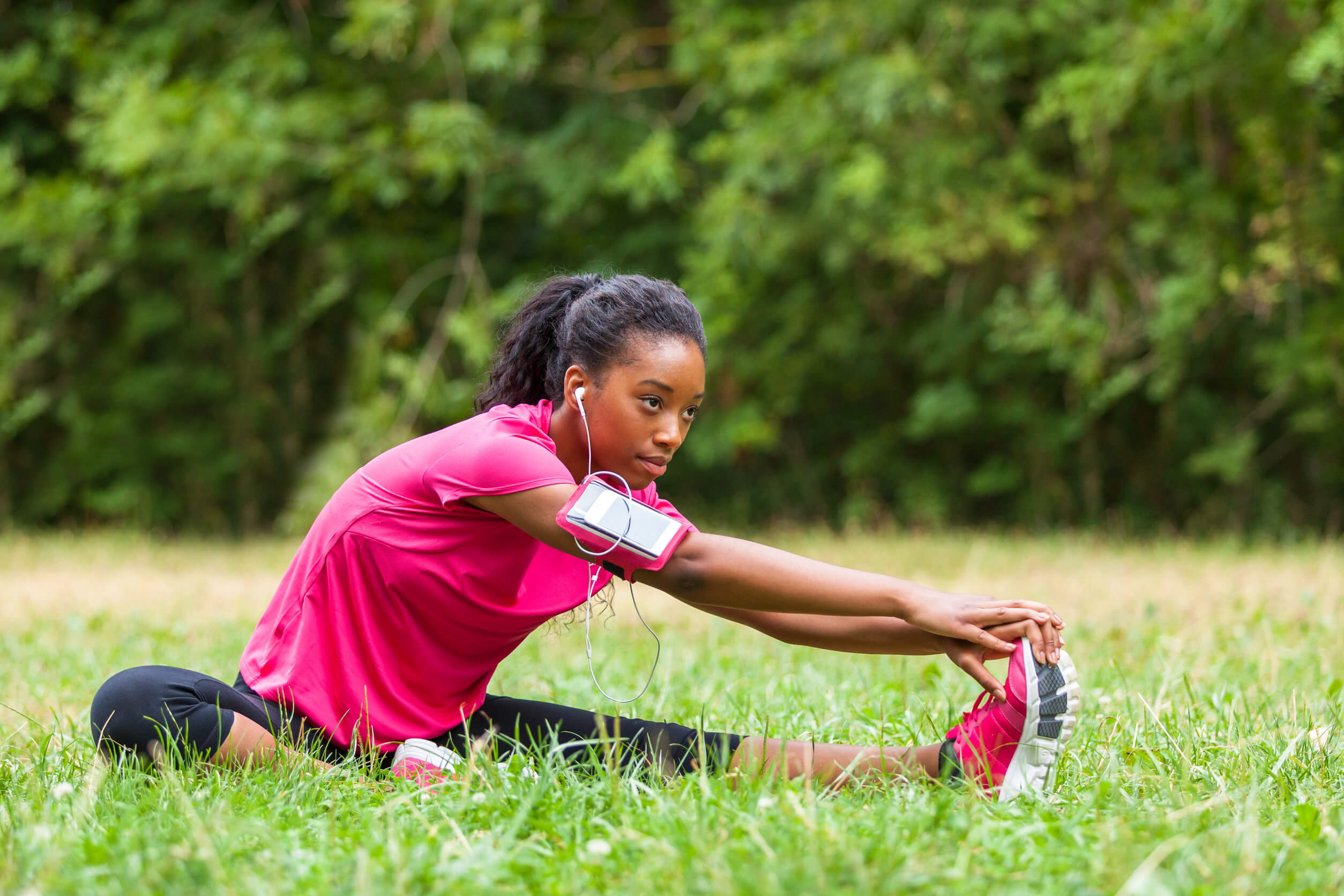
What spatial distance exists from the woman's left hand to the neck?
34.8 inches

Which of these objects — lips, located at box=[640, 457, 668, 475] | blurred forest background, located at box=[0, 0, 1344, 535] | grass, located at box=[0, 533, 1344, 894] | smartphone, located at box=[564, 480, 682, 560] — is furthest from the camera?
blurred forest background, located at box=[0, 0, 1344, 535]

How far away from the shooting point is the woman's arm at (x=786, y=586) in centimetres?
229

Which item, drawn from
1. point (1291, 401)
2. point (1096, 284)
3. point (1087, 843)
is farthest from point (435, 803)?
point (1291, 401)

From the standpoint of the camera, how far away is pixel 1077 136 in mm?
9242

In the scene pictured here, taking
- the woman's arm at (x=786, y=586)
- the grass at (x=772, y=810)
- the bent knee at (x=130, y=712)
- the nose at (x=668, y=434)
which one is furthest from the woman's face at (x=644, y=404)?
the bent knee at (x=130, y=712)

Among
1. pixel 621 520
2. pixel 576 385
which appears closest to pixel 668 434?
pixel 576 385

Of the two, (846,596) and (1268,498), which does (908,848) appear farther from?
(1268,498)

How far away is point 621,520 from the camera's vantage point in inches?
87.1

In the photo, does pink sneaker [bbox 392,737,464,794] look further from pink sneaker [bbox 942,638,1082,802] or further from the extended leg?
pink sneaker [bbox 942,638,1082,802]

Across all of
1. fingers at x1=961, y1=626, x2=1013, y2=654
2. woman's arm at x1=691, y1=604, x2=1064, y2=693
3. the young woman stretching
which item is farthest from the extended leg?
fingers at x1=961, y1=626, x2=1013, y2=654

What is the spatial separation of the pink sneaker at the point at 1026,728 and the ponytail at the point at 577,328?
0.96 m

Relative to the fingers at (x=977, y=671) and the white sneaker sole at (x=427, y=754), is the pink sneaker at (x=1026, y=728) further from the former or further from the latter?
the white sneaker sole at (x=427, y=754)

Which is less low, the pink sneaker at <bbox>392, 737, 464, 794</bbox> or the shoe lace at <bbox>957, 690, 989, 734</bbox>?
the shoe lace at <bbox>957, 690, 989, 734</bbox>

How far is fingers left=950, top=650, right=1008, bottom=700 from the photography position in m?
2.38
